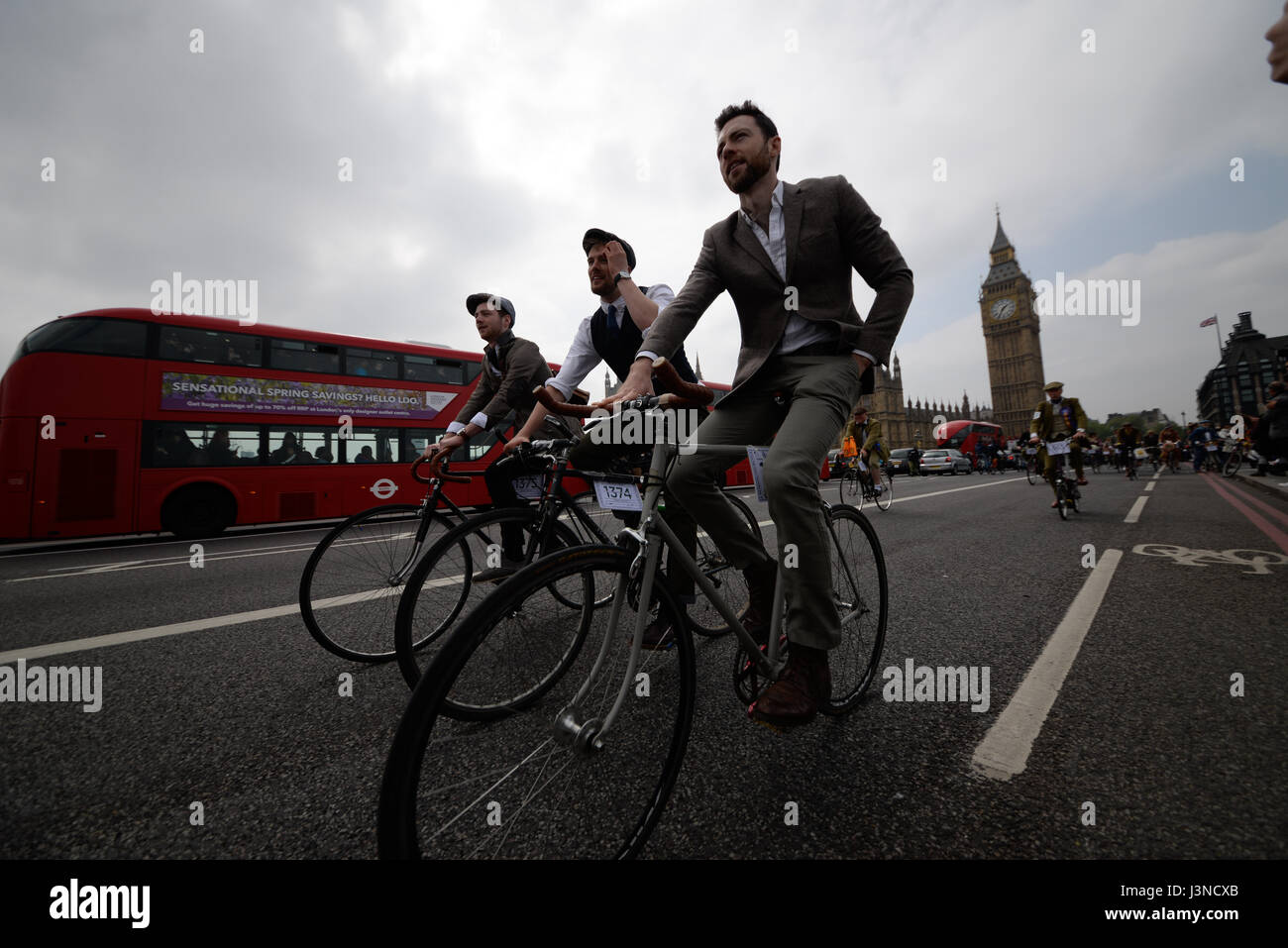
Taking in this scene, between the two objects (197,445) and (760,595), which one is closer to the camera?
(760,595)

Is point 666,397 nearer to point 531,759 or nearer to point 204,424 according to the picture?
point 531,759

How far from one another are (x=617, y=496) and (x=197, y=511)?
11.3 metres

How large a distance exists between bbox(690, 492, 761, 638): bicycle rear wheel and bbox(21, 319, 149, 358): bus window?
11.5m

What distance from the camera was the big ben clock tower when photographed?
300 ft

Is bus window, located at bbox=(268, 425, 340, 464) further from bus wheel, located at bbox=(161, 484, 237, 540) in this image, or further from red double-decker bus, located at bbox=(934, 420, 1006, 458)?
red double-decker bus, located at bbox=(934, 420, 1006, 458)

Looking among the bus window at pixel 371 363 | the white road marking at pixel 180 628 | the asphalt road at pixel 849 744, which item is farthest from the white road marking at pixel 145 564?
the bus window at pixel 371 363

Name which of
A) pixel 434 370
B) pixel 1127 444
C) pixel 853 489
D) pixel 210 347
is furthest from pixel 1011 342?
pixel 210 347

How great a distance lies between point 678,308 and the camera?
2119 mm

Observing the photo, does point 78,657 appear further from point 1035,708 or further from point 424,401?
point 424,401

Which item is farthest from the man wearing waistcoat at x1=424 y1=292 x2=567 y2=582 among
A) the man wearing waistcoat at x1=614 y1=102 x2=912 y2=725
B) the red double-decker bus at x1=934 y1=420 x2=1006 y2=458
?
the red double-decker bus at x1=934 y1=420 x2=1006 y2=458

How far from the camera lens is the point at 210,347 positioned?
9.48 metres

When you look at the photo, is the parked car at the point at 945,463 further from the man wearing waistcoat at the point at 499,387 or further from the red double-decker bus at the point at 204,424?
the man wearing waistcoat at the point at 499,387

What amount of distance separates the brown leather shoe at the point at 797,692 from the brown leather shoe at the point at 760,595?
352 mm
